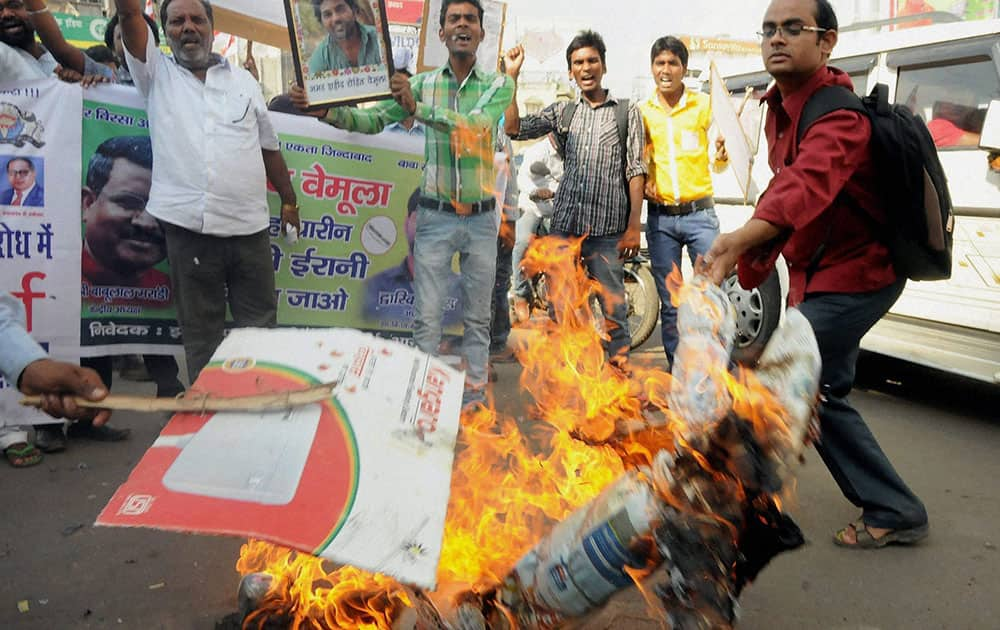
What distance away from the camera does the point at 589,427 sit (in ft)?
7.23

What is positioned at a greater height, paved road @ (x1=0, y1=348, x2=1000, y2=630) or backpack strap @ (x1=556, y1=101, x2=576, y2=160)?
backpack strap @ (x1=556, y1=101, x2=576, y2=160)

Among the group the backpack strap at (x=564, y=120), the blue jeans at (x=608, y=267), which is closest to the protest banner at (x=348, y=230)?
the backpack strap at (x=564, y=120)

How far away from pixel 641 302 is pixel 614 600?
4106 millimetres

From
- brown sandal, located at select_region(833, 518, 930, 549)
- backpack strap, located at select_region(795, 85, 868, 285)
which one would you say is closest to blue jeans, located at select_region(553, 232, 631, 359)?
brown sandal, located at select_region(833, 518, 930, 549)

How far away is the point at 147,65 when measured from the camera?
3.70 meters

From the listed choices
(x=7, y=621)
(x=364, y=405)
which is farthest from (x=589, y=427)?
(x=7, y=621)

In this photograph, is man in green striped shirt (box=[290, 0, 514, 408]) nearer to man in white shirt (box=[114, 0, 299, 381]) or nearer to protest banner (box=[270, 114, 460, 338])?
protest banner (box=[270, 114, 460, 338])

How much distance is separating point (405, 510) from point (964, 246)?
4.36 metres

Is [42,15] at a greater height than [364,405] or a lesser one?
greater

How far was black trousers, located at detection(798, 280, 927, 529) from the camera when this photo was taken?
2795 millimetres

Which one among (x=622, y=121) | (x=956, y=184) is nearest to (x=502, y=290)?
(x=622, y=121)

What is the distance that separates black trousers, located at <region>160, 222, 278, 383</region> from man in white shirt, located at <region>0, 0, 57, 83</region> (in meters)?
0.96

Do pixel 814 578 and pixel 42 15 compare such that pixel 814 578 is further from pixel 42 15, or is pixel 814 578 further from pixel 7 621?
pixel 42 15

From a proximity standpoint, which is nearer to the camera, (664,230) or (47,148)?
(47,148)
